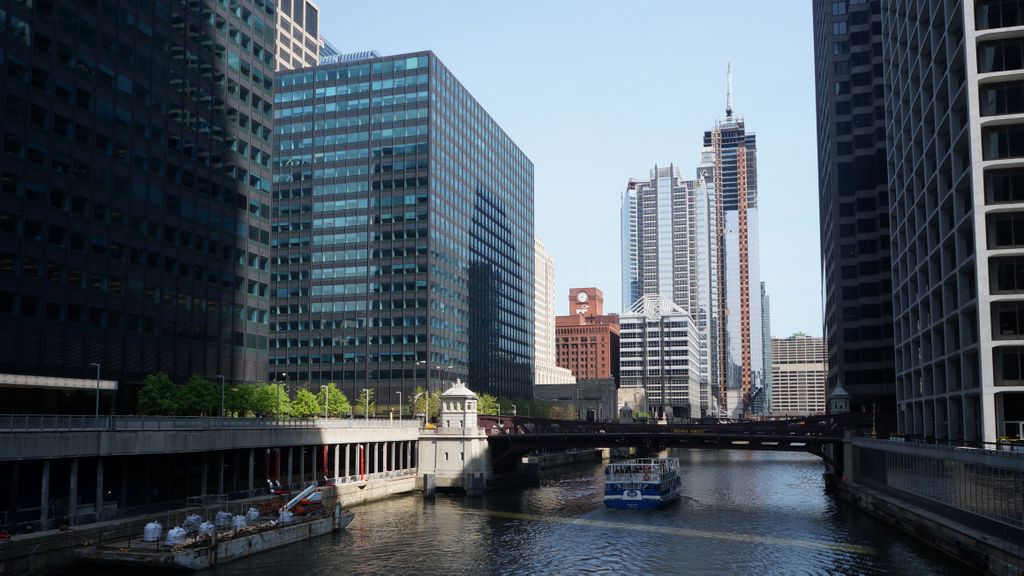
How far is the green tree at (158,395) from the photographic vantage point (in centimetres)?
8681

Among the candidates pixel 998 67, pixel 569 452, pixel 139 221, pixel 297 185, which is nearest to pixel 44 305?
pixel 139 221

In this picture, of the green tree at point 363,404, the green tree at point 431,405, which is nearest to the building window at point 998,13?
the green tree at point 431,405

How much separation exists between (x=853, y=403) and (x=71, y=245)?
122608 mm

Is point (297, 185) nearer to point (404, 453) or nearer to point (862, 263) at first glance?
point (404, 453)

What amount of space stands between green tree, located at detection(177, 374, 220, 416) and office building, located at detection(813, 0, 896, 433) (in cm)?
10392

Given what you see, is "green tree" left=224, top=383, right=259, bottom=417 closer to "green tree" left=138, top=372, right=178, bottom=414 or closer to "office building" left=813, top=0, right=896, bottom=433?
"green tree" left=138, top=372, right=178, bottom=414

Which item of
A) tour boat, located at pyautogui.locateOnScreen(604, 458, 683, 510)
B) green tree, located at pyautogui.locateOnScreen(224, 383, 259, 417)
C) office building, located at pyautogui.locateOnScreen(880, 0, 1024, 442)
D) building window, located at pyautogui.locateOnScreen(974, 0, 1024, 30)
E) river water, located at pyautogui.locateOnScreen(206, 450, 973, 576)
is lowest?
river water, located at pyautogui.locateOnScreen(206, 450, 973, 576)

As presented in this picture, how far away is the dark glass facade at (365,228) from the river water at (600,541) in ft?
243

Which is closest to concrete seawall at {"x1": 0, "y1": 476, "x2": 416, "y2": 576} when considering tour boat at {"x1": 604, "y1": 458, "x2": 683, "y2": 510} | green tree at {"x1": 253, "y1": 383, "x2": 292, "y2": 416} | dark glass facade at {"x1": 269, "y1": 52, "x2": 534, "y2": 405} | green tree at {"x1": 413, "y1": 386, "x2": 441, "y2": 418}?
green tree at {"x1": 253, "y1": 383, "x2": 292, "y2": 416}

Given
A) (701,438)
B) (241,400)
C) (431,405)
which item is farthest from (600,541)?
(431,405)

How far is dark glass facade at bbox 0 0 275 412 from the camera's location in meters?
81.9

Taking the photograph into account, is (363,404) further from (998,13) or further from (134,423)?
(998,13)

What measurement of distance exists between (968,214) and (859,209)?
8572cm

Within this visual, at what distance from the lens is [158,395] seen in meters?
87.4
